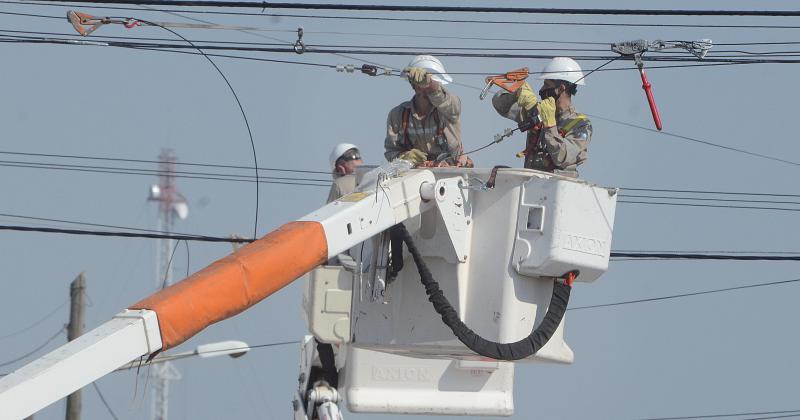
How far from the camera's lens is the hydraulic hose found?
50.5ft

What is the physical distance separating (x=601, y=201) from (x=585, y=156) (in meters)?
0.69

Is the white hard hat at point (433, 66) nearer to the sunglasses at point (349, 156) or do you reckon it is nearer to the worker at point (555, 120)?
the worker at point (555, 120)

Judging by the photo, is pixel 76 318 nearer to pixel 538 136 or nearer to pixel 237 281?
pixel 538 136

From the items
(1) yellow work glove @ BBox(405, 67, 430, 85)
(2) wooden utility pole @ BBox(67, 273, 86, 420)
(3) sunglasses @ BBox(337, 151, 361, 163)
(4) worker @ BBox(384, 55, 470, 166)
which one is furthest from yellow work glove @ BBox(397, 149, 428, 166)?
(2) wooden utility pole @ BBox(67, 273, 86, 420)

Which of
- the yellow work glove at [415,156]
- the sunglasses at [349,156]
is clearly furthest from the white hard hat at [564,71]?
the sunglasses at [349,156]

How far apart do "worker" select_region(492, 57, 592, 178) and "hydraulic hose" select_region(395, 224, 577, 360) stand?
1.02 metres

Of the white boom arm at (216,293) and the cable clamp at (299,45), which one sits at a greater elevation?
the cable clamp at (299,45)

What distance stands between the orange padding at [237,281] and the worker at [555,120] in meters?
2.18

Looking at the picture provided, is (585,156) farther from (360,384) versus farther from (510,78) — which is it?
(360,384)

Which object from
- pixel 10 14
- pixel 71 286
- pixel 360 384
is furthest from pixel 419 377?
pixel 71 286

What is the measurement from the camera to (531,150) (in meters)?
16.3

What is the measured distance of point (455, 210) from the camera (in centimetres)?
1563

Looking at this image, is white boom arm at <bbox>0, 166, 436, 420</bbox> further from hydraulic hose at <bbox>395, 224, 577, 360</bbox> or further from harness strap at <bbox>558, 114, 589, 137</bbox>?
harness strap at <bbox>558, 114, 589, 137</bbox>

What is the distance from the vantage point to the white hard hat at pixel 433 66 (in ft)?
53.9
